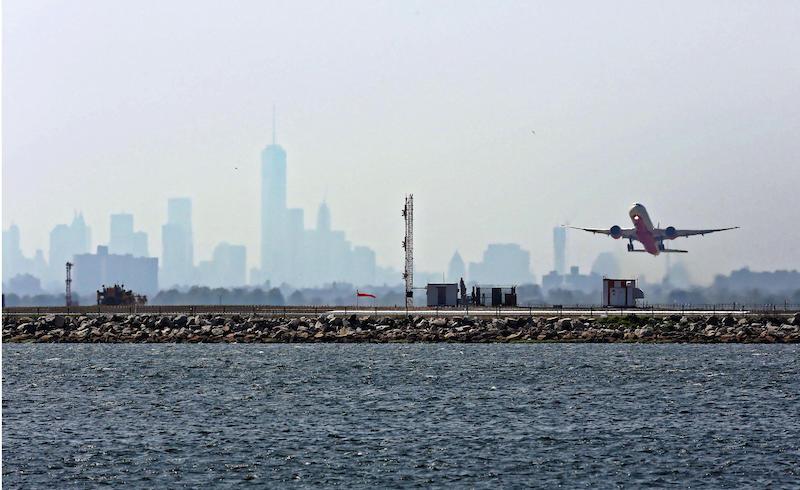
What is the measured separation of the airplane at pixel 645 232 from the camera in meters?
154

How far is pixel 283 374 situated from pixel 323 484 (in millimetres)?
41876

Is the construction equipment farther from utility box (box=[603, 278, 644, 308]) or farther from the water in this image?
utility box (box=[603, 278, 644, 308])

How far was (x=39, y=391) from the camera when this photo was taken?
230 ft

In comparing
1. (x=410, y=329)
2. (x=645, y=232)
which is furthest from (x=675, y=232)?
(x=410, y=329)

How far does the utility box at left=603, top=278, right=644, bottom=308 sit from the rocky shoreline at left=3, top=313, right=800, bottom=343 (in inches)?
721

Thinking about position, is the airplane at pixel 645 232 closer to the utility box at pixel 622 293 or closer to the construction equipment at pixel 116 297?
the utility box at pixel 622 293

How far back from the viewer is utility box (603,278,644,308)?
137 m

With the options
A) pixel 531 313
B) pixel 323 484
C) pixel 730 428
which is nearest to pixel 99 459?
pixel 323 484

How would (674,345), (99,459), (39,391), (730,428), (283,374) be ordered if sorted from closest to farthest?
(99,459), (730,428), (39,391), (283,374), (674,345)

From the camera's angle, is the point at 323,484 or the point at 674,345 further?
the point at 674,345

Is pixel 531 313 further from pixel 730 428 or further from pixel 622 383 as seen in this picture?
pixel 730 428

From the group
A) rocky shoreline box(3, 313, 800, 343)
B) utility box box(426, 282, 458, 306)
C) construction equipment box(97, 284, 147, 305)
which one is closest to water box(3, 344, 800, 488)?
rocky shoreline box(3, 313, 800, 343)

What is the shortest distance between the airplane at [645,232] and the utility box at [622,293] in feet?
64.9

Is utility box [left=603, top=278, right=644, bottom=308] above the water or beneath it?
above
